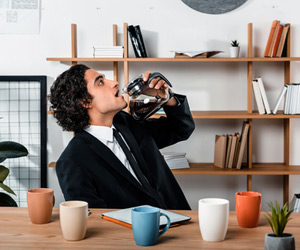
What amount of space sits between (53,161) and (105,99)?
162 cm

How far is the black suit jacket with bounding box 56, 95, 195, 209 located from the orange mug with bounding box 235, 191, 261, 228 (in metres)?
0.59

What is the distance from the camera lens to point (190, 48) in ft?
11.4

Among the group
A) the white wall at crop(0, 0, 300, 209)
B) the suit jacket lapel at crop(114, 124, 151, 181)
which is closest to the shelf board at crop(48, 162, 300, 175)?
the white wall at crop(0, 0, 300, 209)

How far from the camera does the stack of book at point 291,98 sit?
128 inches

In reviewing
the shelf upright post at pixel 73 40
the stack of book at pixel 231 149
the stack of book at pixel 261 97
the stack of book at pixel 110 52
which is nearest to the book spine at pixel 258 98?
the stack of book at pixel 261 97

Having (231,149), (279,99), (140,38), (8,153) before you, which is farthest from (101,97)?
(279,99)

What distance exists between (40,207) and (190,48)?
2.33m

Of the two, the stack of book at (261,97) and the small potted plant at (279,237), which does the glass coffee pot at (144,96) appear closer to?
the small potted plant at (279,237)

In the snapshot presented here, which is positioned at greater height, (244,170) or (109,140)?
(109,140)

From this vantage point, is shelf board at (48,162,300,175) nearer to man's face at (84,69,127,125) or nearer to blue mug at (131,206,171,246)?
man's face at (84,69,127,125)

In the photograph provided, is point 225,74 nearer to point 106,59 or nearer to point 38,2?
point 106,59

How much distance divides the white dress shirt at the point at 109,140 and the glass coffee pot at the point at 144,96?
15 cm

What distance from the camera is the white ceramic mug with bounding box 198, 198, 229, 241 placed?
1.19 m

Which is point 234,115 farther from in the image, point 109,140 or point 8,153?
point 8,153
